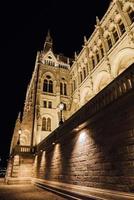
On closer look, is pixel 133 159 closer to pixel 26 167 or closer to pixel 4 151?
pixel 26 167

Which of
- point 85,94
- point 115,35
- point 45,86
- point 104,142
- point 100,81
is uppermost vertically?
point 115,35

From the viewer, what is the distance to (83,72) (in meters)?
26.9

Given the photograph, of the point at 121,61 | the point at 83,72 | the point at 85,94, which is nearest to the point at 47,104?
the point at 85,94

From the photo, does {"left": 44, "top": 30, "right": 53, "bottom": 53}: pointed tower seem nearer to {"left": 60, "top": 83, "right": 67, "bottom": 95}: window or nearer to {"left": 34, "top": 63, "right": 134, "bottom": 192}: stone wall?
{"left": 60, "top": 83, "right": 67, "bottom": 95}: window

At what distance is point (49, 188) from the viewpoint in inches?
458

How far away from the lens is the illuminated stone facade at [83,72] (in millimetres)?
18234

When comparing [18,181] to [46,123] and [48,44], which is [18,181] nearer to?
[46,123]

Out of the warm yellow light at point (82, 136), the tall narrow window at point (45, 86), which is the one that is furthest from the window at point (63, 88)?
the warm yellow light at point (82, 136)

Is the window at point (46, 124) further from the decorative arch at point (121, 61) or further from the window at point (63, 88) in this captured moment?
the decorative arch at point (121, 61)

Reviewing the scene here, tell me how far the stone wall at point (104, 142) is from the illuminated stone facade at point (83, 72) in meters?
10.9

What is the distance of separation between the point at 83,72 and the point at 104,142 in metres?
20.9

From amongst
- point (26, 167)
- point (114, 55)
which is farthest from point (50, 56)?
point (26, 167)

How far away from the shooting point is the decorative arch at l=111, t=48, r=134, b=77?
56.4 ft

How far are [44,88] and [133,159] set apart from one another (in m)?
26.7
